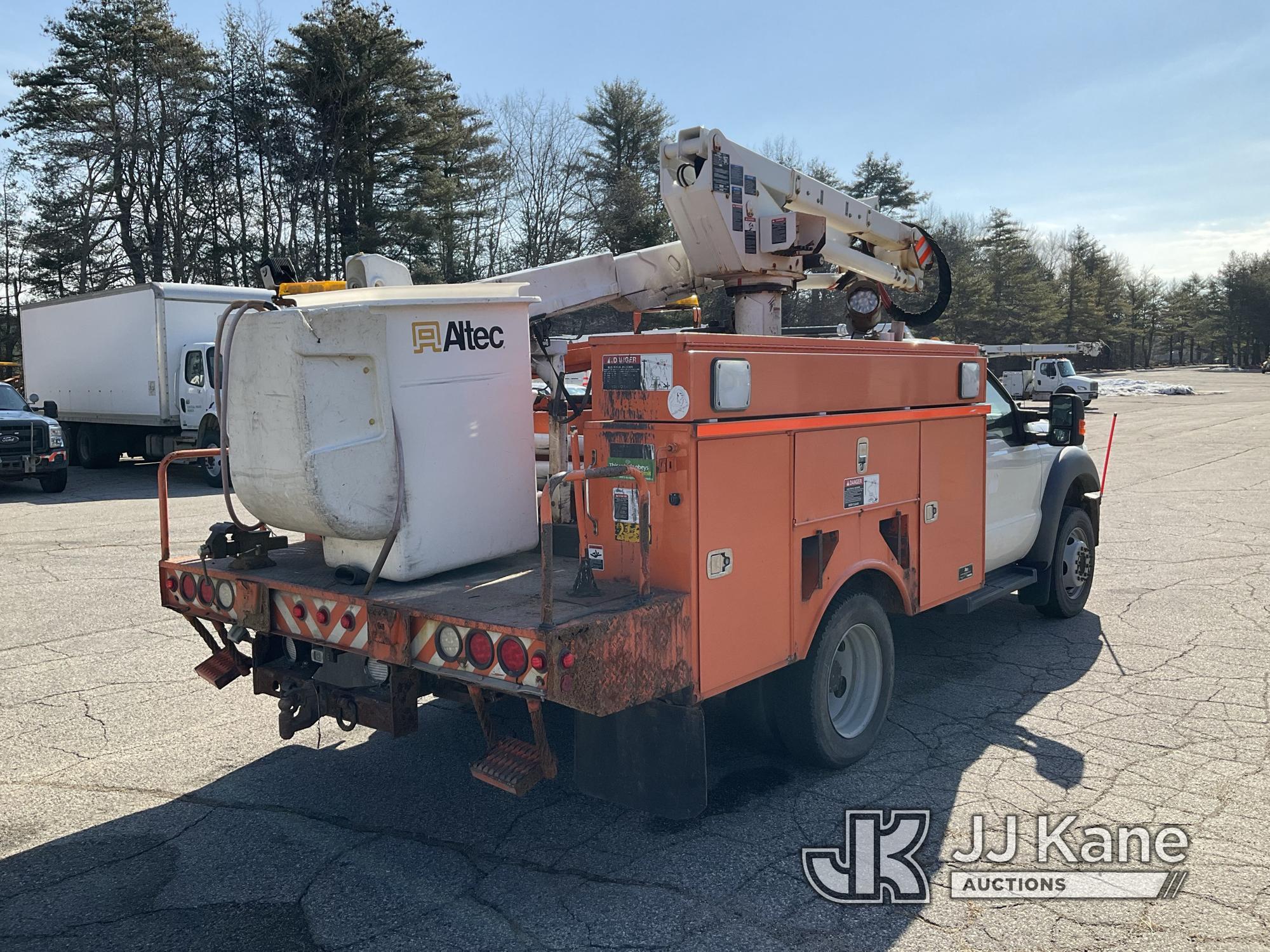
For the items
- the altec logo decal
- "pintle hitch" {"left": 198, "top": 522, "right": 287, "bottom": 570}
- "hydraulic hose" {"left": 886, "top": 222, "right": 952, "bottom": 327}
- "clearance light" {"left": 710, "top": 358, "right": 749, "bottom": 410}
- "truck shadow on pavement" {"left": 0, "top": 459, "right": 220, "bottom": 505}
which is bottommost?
"truck shadow on pavement" {"left": 0, "top": 459, "right": 220, "bottom": 505}

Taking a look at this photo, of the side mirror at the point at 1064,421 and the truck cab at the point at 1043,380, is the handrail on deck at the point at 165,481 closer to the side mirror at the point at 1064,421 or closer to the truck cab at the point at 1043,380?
the side mirror at the point at 1064,421

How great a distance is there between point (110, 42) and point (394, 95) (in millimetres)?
9227

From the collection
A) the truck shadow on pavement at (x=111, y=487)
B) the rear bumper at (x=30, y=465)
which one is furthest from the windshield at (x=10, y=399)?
the truck shadow on pavement at (x=111, y=487)

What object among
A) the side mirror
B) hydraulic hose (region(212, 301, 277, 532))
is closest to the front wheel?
hydraulic hose (region(212, 301, 277, 532))

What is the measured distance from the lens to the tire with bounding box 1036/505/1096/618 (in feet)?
23.4

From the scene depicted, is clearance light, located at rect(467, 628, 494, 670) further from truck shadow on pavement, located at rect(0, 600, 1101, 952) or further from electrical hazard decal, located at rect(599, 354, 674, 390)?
electrical hazard decal, located at rect(599, 354, 674, 390)

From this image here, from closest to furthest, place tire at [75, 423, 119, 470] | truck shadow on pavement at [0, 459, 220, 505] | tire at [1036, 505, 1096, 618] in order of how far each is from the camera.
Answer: tire at [1036, 505, 1096, 618] < truck shadow on pavement at [0, 459, 220, 505] < tire at [75, 423, 119, 470]

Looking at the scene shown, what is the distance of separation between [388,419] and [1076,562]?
19.0 feet

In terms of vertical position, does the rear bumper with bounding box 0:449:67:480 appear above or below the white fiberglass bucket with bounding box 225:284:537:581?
below

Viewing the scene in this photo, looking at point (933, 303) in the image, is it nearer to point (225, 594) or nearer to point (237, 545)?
point (237, 545)

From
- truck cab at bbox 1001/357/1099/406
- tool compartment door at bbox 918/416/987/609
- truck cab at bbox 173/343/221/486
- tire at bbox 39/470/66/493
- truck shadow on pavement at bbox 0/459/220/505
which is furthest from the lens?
truck cab at bbox 1001/357/1099/406

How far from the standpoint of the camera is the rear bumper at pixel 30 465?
50.5 feet

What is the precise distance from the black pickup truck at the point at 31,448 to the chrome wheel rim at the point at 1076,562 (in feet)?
50.2

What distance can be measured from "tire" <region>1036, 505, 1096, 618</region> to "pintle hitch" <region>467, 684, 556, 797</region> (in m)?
4.93
